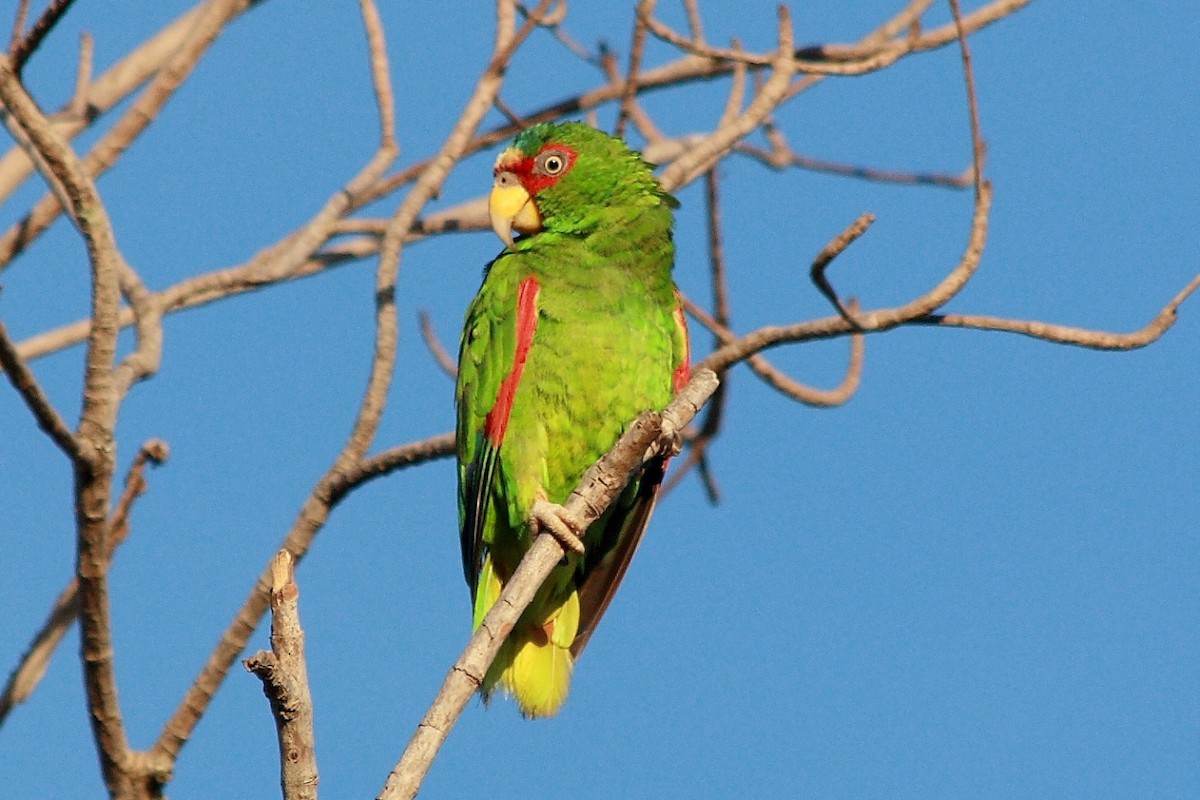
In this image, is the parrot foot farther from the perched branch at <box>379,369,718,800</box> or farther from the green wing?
the green wing

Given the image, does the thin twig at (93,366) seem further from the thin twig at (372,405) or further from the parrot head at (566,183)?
the parrot head at (566,183)

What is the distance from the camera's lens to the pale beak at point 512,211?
538 cm

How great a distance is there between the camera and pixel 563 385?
480cm

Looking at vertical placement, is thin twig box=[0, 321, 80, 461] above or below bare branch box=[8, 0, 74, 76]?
below

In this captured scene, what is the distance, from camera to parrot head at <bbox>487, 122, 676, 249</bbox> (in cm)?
525

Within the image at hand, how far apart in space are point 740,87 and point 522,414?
1.90 metres

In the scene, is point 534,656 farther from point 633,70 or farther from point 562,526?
point 633,70

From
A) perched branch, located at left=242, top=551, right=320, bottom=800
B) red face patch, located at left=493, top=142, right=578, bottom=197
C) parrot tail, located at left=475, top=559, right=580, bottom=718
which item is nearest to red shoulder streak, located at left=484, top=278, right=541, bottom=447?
parrot tail, located at left=475, top=559, right=580, bottom=718

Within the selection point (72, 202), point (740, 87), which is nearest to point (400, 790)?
point (72, 202)

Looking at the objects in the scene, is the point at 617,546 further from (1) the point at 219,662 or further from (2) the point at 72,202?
(2) the point at 72,202

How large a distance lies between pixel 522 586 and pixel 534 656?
4.78 ft

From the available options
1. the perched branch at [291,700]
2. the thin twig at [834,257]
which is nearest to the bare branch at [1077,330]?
the thin twig at [834,257]

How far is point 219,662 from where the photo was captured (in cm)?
452

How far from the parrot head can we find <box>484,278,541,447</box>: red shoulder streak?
1.72 ft
